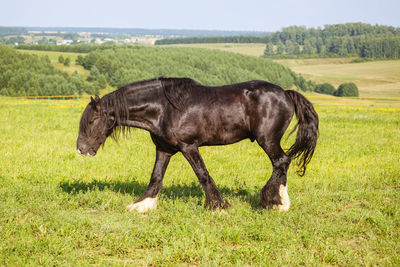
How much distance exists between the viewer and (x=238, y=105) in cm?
643

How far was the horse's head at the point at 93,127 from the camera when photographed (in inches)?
250

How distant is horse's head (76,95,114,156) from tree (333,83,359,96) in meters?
87.4

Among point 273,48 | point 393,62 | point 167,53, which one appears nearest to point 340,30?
point 273,48

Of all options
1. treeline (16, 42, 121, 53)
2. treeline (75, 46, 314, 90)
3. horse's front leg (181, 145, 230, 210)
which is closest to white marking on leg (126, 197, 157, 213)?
horse's front leg (181, 145, 230, 210)

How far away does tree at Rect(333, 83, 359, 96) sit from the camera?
88.1m

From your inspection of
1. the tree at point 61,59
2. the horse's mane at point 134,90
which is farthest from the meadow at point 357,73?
the horse's mane at point 134,90

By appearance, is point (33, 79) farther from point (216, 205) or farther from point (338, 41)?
point (338, 41)

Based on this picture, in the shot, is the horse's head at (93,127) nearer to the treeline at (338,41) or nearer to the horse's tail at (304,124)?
the horse's tail at (304,124)

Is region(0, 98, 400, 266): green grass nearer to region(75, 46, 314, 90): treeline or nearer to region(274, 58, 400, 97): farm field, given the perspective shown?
region(274, 58, 400, 97): farm field

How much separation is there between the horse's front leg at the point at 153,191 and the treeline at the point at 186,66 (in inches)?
3287

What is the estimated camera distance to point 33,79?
75.2 m

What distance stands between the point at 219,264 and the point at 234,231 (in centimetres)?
83

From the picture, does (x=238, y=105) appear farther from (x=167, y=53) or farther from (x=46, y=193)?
(x=167, y=53)

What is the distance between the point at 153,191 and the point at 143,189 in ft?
4.20
